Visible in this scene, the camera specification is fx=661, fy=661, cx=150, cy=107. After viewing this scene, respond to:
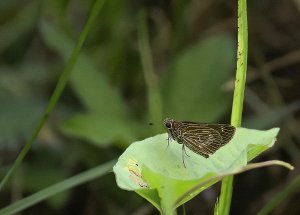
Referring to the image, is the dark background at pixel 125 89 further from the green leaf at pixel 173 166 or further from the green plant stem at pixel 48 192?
the green leaf at pixel 173 166

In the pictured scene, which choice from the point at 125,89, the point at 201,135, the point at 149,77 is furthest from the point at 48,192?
the point at 125,89

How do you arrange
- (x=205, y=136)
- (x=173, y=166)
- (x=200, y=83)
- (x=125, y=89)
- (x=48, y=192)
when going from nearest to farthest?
(x=173, y=166) < (x=205, y=136) < (x=48, y=192) < (x=200, y=83) < (x=125, y=89)

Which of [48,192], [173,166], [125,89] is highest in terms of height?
[125,89]

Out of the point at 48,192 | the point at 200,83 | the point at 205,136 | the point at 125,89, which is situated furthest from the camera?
the point at 125,89

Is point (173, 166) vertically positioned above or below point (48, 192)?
below

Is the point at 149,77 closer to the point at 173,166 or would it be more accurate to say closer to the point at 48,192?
the point at 48,192

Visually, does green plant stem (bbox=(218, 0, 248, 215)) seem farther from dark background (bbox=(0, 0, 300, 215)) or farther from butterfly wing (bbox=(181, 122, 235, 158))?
dark background (bbox=(0, 0, 300, 215))

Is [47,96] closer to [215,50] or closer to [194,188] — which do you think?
[215,50]
